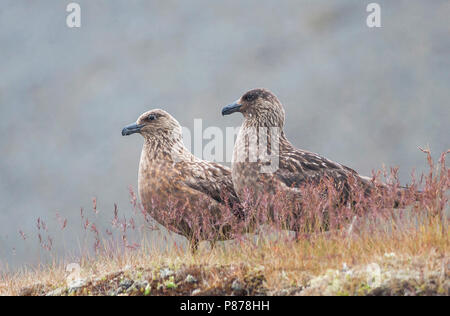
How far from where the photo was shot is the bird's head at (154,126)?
7.46 metres

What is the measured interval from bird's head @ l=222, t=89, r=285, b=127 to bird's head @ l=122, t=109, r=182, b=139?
0.80m

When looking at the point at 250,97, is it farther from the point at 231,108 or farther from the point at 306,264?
the point at 306,264

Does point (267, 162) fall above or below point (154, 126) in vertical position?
below

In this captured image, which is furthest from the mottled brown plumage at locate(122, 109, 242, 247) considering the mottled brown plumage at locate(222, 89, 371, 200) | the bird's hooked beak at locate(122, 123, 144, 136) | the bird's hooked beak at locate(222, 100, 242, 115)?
the bird's hooked beak at locate(222, 100, 242, 115)

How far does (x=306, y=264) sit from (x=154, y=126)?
341cm

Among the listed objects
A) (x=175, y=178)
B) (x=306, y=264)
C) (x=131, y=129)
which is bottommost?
(x=306, y=264)

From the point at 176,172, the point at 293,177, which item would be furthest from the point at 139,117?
the point at 293,177

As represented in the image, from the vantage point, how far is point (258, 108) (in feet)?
23.9

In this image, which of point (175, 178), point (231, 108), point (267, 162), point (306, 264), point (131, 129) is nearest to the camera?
point (306, 264)

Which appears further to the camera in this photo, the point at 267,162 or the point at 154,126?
the point at 154,126

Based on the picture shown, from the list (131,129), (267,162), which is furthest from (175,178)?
(267,162)

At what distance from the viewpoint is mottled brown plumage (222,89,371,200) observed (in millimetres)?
6504

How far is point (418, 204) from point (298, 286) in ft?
5.83

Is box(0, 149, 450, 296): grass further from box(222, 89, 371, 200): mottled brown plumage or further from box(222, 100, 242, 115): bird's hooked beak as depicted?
box(222, 100, 242, 115): bird's hooked beak
